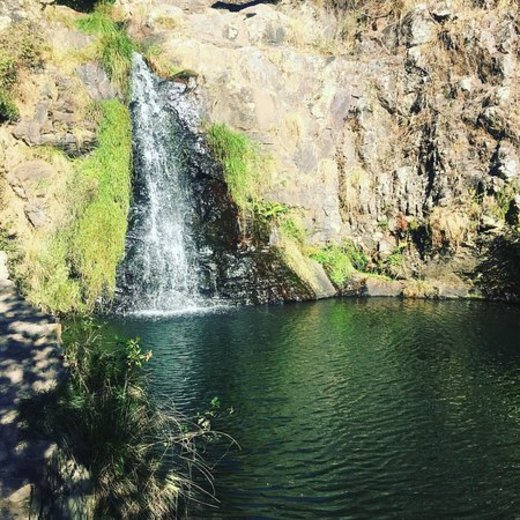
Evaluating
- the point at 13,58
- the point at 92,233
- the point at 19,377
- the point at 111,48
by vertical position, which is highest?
the point at 111,48

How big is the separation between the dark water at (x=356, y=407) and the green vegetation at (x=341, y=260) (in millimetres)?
4664

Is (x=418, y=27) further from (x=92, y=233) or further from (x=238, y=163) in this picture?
(x=92, y=233)

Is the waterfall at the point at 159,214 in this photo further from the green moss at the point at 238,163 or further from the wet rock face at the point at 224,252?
the green moss at the point at 238,163

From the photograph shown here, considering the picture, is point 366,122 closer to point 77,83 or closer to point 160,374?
point 77,83

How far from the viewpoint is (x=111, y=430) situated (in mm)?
4789

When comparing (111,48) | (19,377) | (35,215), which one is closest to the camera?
(19,377)

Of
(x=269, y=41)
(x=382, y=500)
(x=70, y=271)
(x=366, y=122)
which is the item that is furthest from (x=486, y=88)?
(x=382, y=500)

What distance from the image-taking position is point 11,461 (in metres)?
3.66

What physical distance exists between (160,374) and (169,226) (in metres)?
8.92

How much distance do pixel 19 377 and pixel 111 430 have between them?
1.00 m

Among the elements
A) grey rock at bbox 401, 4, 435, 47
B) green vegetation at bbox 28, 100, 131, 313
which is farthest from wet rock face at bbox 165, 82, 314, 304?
grey rock at bbox 401, 4, 435, 47

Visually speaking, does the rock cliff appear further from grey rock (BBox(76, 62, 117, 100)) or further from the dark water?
the dark water

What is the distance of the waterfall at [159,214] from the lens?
1706 cm

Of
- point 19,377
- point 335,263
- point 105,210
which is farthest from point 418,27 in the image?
point 19,377
